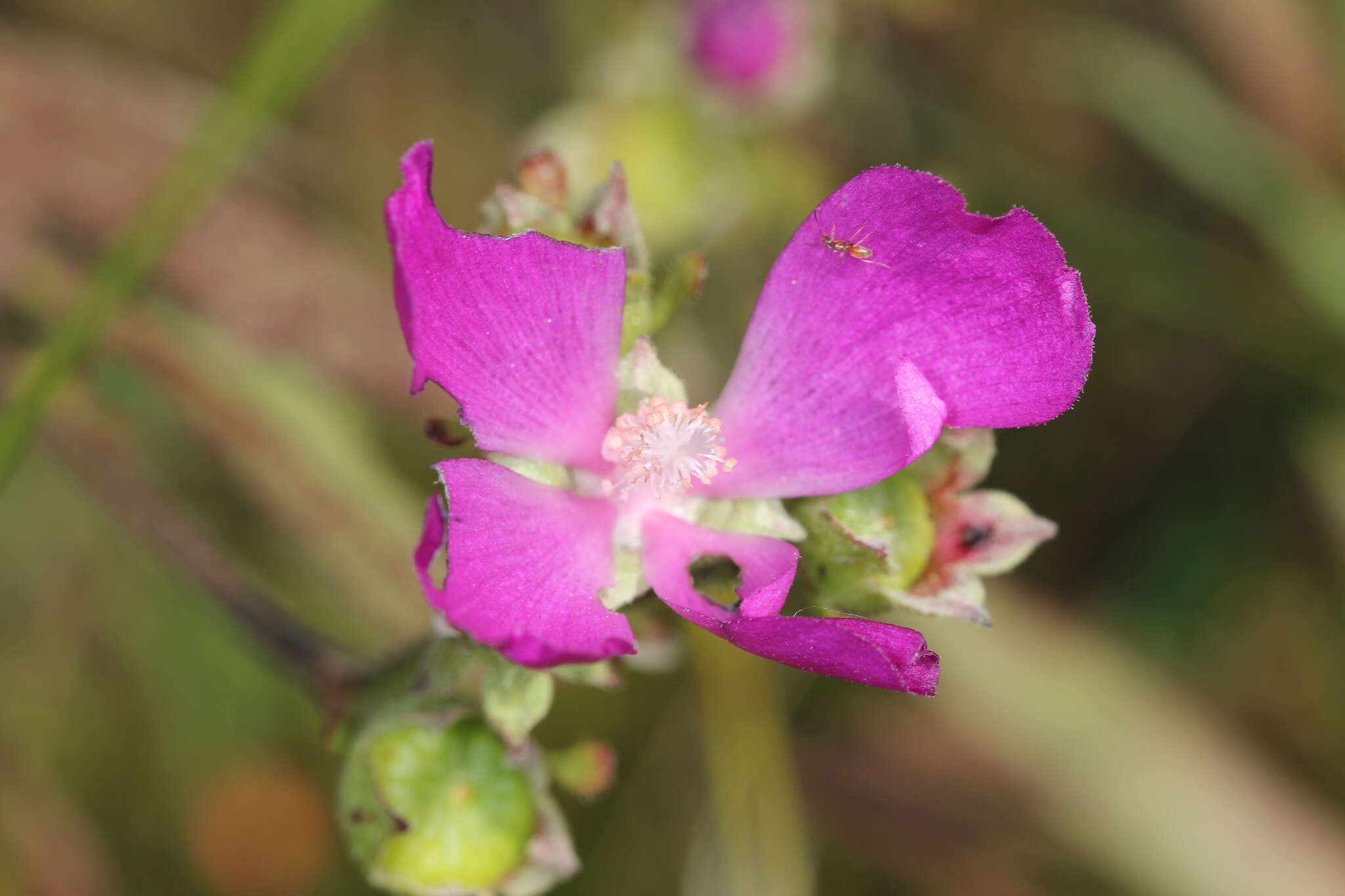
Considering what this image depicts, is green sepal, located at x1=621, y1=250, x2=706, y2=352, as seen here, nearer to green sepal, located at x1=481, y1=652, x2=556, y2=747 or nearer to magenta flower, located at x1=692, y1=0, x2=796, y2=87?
green sepal, located at x1=481, y1=652, x2=556, y2=747

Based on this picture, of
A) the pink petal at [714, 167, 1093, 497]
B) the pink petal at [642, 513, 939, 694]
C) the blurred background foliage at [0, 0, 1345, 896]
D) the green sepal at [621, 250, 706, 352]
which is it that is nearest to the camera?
the pink petal at [642, 513, 939, 694]

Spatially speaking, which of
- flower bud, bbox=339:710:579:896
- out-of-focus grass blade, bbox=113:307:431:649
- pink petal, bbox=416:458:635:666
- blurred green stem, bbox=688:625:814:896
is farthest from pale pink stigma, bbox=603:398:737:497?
blurred green stem, bbox=688:625:814:896

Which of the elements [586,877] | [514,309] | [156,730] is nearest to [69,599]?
[156,730]

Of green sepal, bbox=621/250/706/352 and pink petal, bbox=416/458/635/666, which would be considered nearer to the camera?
pink petal, bbox=416/458/635/666

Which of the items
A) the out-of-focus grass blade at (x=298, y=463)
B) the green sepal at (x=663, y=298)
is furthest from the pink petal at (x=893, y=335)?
the out-of-focus grass blade at (x=298, y=463)

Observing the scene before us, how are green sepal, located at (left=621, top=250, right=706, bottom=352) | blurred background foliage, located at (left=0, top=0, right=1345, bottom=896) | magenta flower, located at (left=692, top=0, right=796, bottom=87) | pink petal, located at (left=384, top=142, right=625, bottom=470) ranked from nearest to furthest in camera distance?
pink petal, located at (left=384, top=142, right=625, bottom=470) → green sepal, located at (left=621, top=250, right=706, bottom=352) → blurred background foliage, located at (left=0, top=0, right=1345, bottom=896) → magenta flower, located at (left=692, top=0, right=796, bottom=87)
